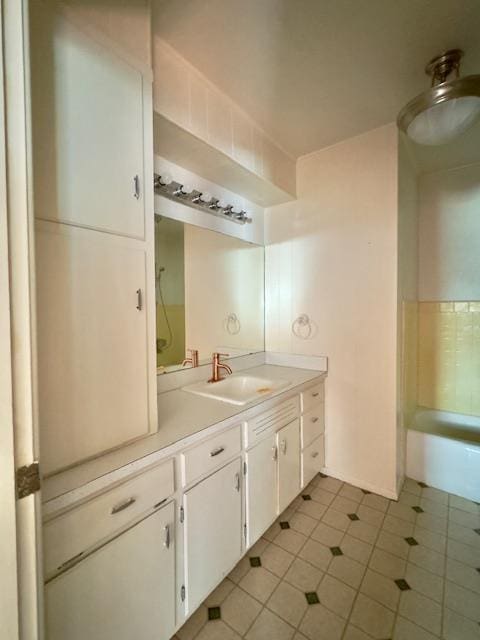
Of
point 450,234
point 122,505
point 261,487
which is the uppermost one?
point 450,234

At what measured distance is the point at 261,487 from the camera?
1482mm

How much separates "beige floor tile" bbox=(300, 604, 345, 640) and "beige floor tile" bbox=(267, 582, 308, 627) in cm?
3

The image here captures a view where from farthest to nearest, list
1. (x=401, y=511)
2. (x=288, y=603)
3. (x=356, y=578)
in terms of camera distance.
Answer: (x=401, y=511)
(x=356, y=578)
(x=288, y=603)

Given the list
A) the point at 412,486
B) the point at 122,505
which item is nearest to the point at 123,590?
the point at 122,505

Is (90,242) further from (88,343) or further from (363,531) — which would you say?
(363,531)

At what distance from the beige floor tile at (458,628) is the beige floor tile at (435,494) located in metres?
0.86

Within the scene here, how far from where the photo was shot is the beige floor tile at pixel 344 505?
1.84 meters

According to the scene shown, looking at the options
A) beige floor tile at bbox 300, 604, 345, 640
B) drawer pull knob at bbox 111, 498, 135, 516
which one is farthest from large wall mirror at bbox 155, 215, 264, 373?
beige floor tile at bbox 300, 604, 345, 640

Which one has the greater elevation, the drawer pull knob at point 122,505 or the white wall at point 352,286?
the white wall at point 352,286

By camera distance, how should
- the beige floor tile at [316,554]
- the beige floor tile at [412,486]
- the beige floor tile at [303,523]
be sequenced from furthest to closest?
the beige floor tile at [412,486], the beige floor tile at [303,523], the beige floor tile at [316,554]

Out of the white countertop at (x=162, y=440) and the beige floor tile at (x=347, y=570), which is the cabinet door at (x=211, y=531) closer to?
the white countertop at (x=162, y=440)

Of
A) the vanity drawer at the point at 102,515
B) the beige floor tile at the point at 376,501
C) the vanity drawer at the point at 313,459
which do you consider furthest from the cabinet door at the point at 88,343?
the beige floor tile at the point at 376,501

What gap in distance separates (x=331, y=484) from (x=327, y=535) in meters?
0.51

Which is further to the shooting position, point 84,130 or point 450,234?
point 450,234
